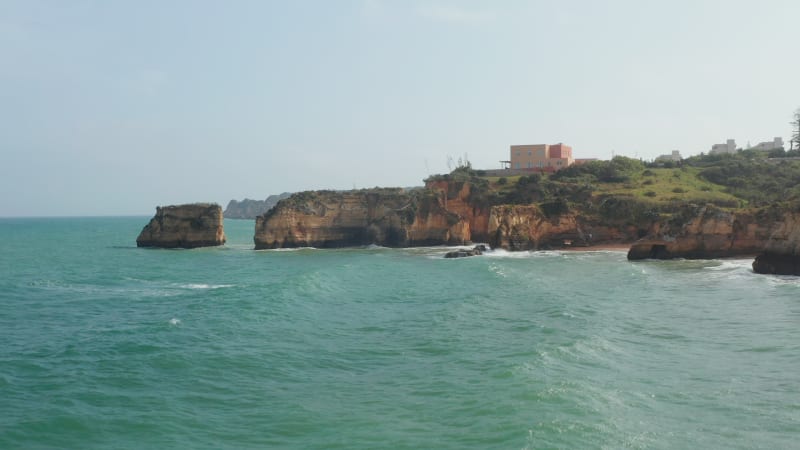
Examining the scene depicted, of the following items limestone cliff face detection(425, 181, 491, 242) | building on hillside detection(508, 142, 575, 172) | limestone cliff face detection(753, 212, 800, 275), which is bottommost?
limestone cliff face detection(753, 212, 800, 275)

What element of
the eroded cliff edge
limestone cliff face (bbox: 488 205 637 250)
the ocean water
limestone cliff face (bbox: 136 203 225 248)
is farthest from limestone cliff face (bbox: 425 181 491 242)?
the ocean water

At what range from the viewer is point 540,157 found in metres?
95.9

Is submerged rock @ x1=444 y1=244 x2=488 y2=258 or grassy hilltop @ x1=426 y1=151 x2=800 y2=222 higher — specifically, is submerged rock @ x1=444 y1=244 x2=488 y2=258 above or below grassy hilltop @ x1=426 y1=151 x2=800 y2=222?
below

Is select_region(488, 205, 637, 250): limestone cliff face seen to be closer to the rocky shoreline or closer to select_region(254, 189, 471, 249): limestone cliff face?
the rocky shoreline

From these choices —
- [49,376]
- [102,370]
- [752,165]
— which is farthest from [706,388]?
[752,165]

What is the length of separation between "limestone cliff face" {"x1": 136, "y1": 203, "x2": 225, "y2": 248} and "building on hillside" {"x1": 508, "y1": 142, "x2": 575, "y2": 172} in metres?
46.5

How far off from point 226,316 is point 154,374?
905 cm

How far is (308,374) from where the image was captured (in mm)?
18297

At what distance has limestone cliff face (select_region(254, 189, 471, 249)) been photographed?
232 feet

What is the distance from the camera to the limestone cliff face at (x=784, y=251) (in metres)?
37.6

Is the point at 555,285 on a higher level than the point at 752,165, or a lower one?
lower

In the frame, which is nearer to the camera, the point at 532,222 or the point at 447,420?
the point at 447,420

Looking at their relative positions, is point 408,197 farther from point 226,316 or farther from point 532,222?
point 226,316

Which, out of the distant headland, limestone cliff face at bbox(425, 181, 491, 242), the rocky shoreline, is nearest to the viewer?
the distant headland
